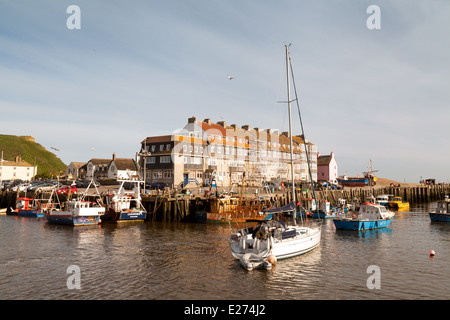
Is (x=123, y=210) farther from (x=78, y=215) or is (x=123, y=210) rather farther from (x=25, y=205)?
(x=25, y=205)

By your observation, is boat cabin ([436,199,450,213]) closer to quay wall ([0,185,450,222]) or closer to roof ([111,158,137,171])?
quay wall ([0,185,450,222])

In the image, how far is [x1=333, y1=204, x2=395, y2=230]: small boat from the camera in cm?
3947

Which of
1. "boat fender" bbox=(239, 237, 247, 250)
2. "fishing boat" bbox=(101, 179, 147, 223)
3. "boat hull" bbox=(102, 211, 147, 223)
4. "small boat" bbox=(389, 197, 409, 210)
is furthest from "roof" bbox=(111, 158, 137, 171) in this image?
"boat fender" bbox=(239, 237, 247, 250)

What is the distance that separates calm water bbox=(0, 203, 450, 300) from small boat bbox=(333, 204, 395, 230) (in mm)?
2791

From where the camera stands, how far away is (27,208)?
59.4 metres

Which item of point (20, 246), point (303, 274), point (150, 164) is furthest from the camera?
point (150, 164)

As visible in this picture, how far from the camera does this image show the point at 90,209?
44469mm

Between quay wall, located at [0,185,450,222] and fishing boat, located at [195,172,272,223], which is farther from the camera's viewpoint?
quay wall, located at [0,185,450,222]

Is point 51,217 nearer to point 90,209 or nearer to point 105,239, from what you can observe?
point 90,209

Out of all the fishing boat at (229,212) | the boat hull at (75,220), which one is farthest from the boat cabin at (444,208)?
the boat hull at (75,220)

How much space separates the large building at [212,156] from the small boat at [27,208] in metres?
19.1

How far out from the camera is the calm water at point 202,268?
1781 centimetres
